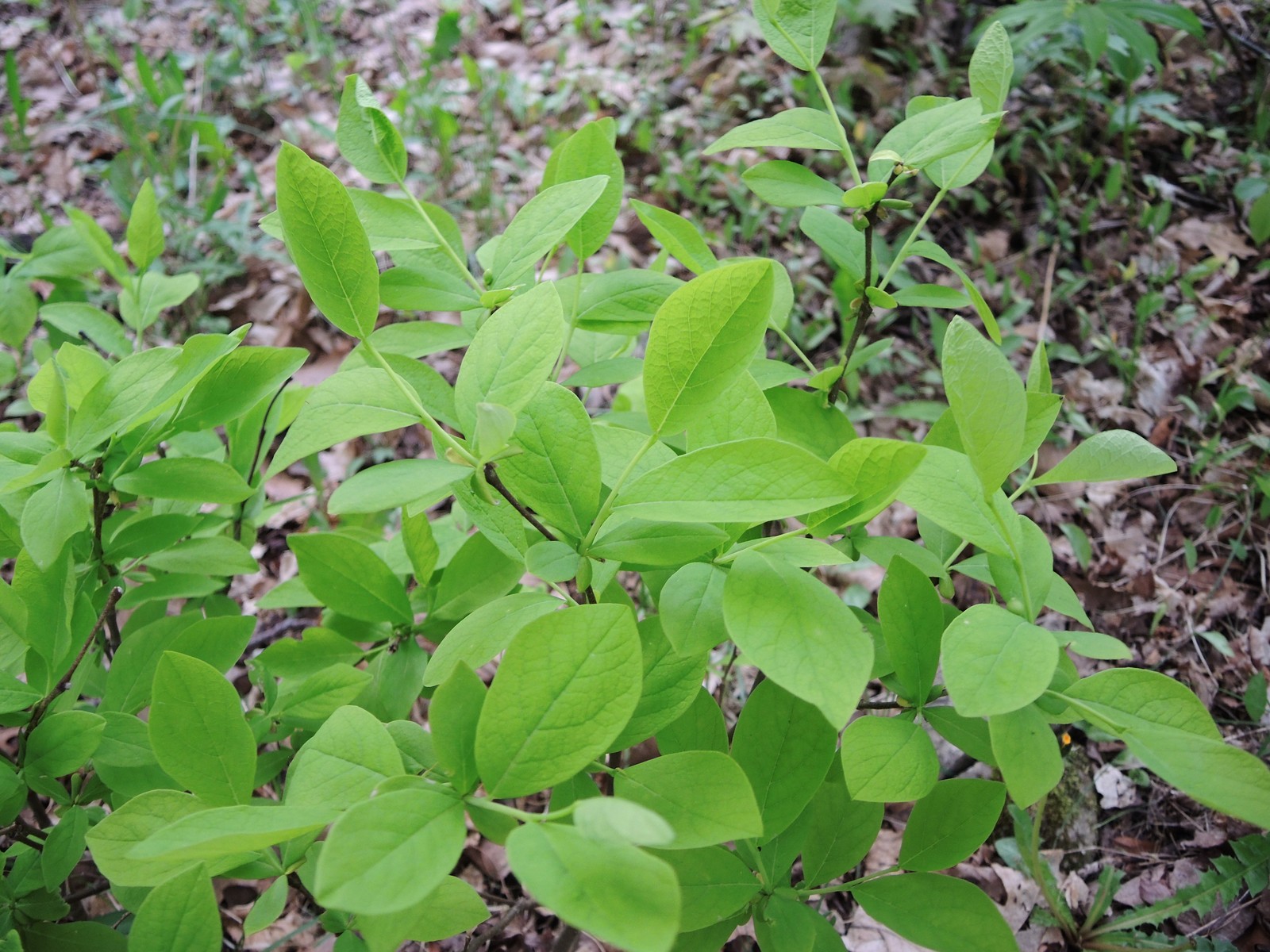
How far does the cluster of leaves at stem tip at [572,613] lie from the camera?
519 millimetres

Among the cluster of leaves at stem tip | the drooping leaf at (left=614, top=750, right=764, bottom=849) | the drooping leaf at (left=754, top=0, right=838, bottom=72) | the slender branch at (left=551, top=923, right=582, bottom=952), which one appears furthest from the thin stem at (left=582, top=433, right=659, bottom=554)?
the slender branch at (left=551, top=923, right=582, bottom=952)

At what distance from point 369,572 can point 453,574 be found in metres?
0.08

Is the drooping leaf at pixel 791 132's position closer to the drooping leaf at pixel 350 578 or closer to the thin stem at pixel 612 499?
the thin stem at pixel 612 499

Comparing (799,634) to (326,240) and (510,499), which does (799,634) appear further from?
(326,240)

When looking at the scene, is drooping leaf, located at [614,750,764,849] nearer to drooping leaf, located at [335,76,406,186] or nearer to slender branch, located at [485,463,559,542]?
slender branch, located at [485,463,559,542]

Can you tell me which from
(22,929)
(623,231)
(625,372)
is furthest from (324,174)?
(623,231)

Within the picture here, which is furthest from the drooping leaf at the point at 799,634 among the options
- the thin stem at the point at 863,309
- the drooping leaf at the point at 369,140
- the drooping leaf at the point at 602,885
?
the drooping leaf at the point at 369,140

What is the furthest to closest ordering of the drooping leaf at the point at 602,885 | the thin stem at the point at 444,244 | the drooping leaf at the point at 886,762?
the thin stem at the point at 444,244
the drooping leaf at the point at 886,762
the drooping leaf at the point at 602,885

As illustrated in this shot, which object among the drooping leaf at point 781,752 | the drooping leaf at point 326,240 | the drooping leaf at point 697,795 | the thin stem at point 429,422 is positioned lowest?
the drooping leaf at point 781,752

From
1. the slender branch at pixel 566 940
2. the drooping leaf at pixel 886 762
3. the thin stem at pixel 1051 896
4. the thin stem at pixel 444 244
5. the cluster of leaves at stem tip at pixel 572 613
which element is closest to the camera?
the cluster of leaves at stem tip at pixel 572 613

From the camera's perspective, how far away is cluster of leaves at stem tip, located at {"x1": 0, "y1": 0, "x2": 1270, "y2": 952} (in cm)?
52

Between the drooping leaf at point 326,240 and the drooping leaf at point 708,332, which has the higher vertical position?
the drooping leaf at point 326,240

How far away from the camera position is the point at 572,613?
20.6 inches

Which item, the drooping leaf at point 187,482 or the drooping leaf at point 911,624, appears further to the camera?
the drooping leaf at point 187,482
